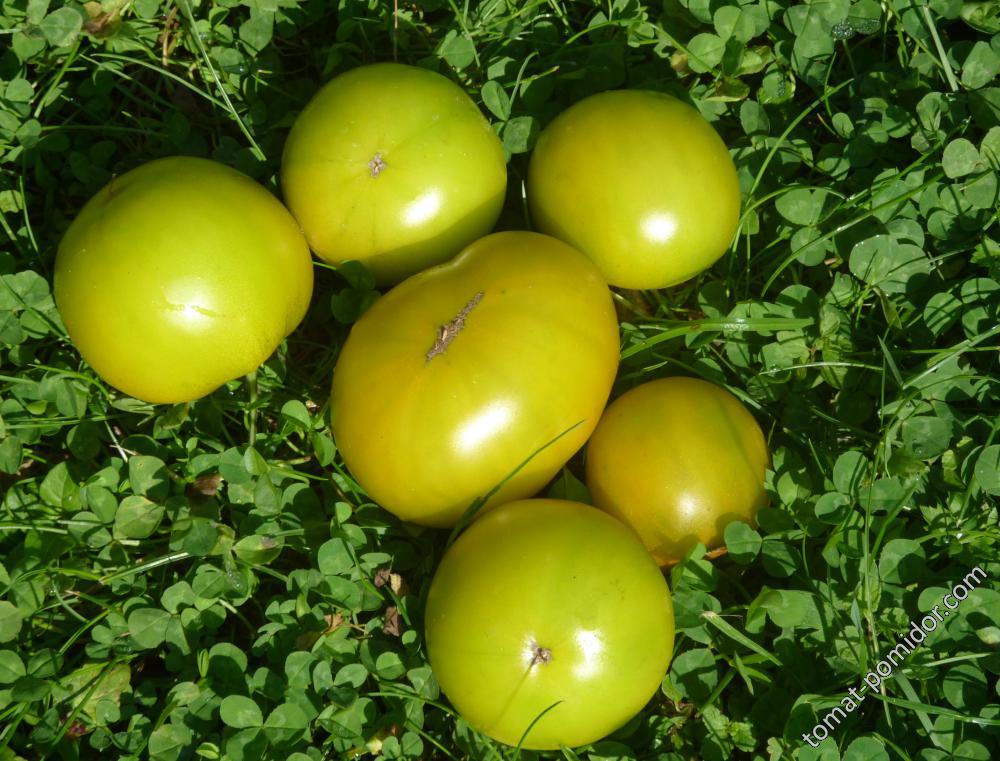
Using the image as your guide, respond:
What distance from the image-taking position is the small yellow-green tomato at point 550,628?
78.8 inches

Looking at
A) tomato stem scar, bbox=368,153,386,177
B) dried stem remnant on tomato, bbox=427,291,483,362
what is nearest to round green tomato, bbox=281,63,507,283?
tomato stem scar, bbox=368,153,386,177

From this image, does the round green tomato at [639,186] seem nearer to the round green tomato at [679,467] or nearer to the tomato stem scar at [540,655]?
the round green tomato at [679,467]

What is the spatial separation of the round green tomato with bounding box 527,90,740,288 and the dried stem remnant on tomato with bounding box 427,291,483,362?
459mm

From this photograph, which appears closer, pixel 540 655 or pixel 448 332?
pixel 540 655

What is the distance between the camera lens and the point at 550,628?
2000mm

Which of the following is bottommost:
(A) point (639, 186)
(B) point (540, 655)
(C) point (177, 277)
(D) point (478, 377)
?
(B) point (540, 655)

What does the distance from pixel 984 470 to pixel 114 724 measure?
231 centimetres

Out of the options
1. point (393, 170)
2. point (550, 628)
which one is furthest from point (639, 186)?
point (550, 628)

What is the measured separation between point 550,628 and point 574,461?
0.76m

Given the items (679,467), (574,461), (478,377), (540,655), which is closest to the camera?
(540,655)

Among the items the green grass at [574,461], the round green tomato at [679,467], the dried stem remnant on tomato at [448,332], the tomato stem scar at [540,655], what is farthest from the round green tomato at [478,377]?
the tomato stem scar at [540,655]

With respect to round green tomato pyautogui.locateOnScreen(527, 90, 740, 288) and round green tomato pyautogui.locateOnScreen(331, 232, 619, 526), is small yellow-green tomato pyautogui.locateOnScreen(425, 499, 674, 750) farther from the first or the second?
round green tomato pyautogui.locateOnScreen(527, 90, 740, 288)

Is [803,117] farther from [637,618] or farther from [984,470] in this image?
[637,618]

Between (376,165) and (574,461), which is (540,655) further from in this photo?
(376,165)
